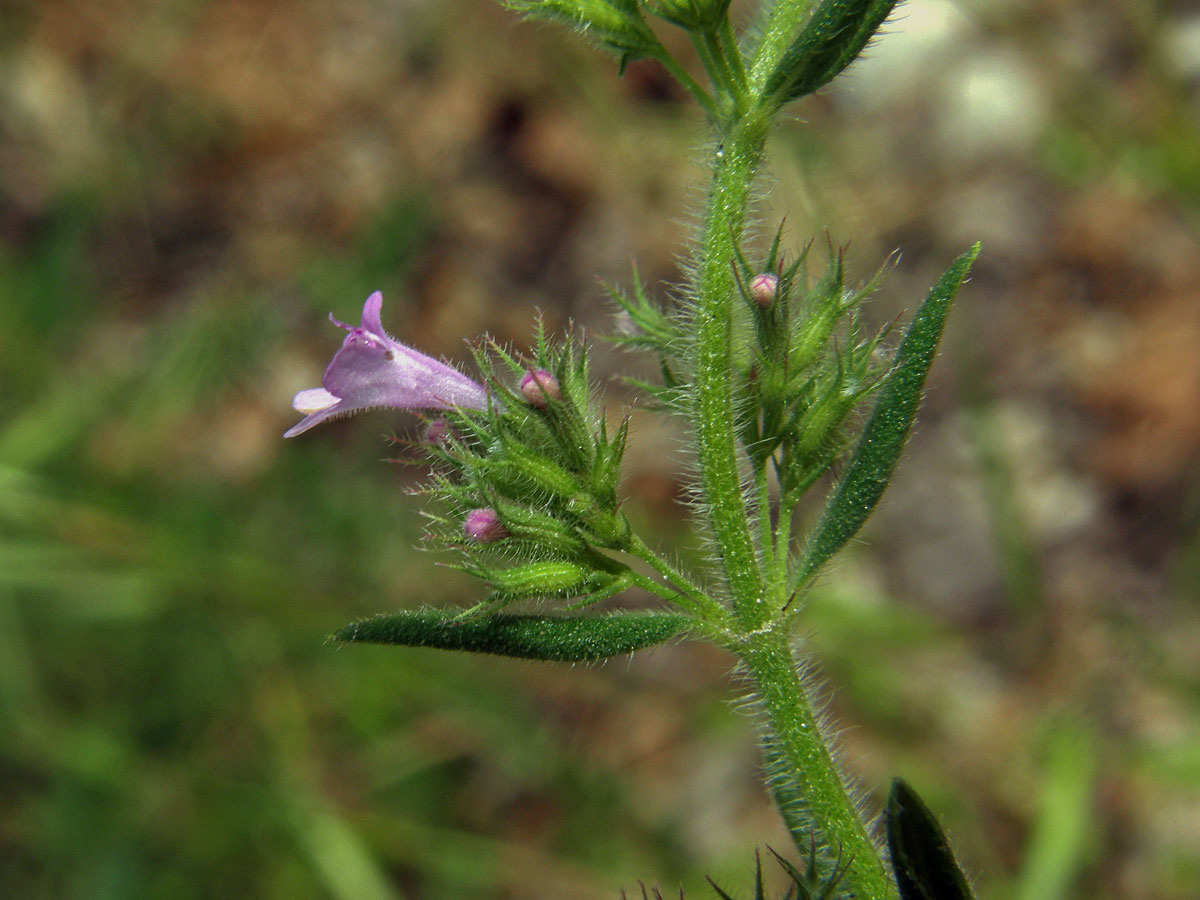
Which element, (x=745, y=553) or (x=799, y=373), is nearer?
(x=745, y=553)

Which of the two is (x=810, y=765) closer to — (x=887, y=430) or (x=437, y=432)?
(x=887, y=430)

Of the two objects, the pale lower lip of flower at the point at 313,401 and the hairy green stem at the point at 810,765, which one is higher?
the pale lower lip of flower at the point at 313,401

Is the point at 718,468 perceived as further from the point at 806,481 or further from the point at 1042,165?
the point at 1042,165

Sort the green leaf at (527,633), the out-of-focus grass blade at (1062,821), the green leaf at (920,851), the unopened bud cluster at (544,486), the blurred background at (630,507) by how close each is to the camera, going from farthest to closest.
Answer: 1. the blurred background at (630,507)
2. the out-of-focus grass blade at (1062,821)
3. the unopened bud cluster at (544,486)
4. the green leaf at (527,633)
5. the green leaf at (920,851)

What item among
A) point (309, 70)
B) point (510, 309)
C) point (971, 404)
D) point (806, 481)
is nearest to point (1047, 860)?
point (971, 404)

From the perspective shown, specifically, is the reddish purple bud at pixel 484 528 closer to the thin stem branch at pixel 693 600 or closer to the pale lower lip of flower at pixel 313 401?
the thin stem branch at pixel 693 600

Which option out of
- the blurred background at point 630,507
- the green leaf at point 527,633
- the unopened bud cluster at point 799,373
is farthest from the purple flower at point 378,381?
the blurred background at point 630,507

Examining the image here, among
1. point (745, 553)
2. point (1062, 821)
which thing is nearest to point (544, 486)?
point (745, 553)
